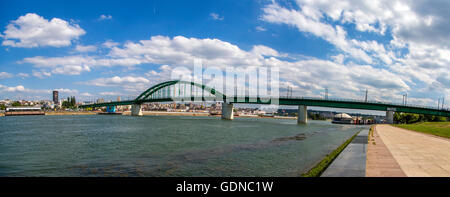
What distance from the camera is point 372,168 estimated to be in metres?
11.2

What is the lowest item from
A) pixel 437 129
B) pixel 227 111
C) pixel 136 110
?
pixel 136 110

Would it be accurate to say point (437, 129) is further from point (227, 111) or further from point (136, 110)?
point (136, 110)

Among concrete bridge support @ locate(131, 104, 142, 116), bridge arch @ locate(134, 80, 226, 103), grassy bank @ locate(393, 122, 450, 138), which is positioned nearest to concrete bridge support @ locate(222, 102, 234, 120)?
bridge arch @ locate(134, 80, 226, 103)

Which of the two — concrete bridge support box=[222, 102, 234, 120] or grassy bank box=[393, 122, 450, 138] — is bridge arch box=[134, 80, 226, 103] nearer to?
concrete bridge support box=[222, 102, 234, 120]

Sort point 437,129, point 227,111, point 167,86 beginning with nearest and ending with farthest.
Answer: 1. point 437,129
2. point 227,111
3. point 167,86

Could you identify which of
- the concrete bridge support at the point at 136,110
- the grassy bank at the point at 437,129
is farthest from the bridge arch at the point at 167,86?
the grassy bank at the point at 437,129

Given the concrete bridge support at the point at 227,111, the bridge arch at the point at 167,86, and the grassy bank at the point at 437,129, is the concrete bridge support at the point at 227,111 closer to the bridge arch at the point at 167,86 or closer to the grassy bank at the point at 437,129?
the bridge arch at the point at 167,86

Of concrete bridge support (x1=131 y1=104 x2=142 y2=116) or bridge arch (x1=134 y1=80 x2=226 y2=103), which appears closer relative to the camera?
bridge arch (x1=134 y1=80 x2=226 y2=103)


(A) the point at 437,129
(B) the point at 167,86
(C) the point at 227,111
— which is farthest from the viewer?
(B) the point at 167,86

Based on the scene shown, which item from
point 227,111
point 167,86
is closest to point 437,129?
point 227,111

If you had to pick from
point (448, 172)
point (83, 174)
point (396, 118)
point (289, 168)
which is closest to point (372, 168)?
point (448, 172)

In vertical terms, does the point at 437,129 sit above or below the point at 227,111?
above

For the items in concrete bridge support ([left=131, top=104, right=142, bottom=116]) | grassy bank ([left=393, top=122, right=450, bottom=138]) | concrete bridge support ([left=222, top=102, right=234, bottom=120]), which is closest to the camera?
grassy bank ([left=393, top=122, right=450, bottom=138])
